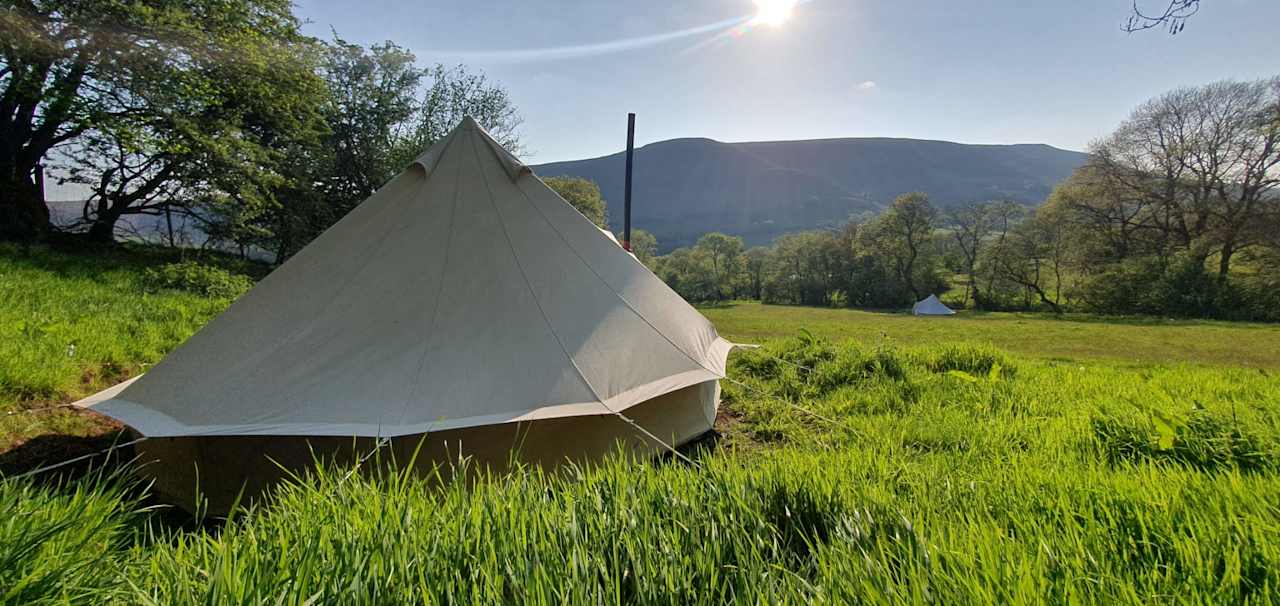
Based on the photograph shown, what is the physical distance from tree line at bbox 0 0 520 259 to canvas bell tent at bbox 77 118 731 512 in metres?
10.5

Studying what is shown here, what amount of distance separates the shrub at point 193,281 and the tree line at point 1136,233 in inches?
1307

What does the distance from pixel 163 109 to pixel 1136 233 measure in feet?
137

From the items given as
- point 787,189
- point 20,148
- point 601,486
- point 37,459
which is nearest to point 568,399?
point 601,486

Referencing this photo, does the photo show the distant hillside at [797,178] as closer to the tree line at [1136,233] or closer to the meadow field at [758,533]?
the tree line at [1136,233]

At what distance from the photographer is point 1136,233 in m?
27.8

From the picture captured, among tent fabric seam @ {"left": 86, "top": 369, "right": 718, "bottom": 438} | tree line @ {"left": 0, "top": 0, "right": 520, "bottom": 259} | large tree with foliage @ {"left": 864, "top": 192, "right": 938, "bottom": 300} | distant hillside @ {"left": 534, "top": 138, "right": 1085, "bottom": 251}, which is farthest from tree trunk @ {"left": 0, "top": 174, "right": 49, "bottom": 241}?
distant hillside @ {"left": 534, "top": 138, "right": 1085, "bottom": 251}

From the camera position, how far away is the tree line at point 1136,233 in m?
21.8

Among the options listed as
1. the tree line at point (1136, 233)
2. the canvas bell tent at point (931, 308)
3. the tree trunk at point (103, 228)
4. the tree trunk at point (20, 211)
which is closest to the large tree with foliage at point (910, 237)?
the tree line at point (1136, 233)

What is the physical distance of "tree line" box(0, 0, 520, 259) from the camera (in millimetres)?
9141

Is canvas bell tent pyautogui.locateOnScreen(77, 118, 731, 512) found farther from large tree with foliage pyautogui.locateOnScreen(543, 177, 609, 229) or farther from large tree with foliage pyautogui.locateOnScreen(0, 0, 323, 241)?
large tree with foliage pyautogui.locateOnScreen(543, 177, 609, 229)

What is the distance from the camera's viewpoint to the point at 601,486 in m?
1.64

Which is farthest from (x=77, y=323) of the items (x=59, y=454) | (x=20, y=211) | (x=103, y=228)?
(x=103, y=228)

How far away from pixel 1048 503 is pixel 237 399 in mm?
3640

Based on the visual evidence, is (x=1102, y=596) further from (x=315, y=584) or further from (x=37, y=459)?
(x=37, y=459)
